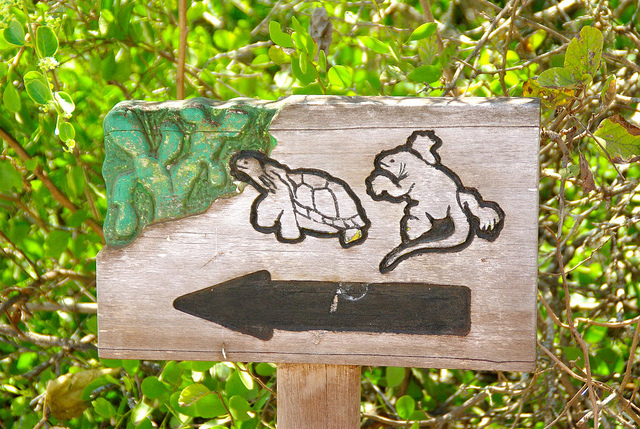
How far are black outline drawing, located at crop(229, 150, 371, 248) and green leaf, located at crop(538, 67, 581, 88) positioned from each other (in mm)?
332

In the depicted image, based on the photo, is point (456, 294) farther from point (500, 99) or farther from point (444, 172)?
point (500, 99)

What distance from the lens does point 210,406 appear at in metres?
1.18

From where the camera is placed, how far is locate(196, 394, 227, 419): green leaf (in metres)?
1.17

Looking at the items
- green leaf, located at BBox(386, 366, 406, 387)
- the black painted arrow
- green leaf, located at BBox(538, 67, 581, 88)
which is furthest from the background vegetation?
the black painted arrow

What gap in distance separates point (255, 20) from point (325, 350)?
114 centimetres

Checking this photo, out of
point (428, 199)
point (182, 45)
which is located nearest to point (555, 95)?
point (428, 199)

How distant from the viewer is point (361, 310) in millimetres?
921

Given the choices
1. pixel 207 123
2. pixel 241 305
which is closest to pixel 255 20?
pixel 207 123

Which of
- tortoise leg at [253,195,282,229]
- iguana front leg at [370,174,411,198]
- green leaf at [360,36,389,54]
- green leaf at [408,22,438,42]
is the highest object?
green leaf at [408,22,438,42]

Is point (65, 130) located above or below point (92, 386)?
above

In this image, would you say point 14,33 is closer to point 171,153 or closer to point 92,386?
point 171,153

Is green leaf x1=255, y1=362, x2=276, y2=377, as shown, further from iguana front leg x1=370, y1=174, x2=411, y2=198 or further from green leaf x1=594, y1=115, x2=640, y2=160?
green leaf x1=594, y1=115, x2=640, y2=160

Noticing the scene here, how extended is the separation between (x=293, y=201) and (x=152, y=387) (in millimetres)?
557

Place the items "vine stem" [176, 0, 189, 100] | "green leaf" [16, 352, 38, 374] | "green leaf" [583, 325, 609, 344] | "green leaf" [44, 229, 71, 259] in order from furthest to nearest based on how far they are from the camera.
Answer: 1. "green leaf" [16, 352, 38, 374]
2. "green leaf" [583, 325, 609, 344]
3. "green leaf" [44, 229, 71, 259]
4. "vine stem" [176, 0, 189, 100]
